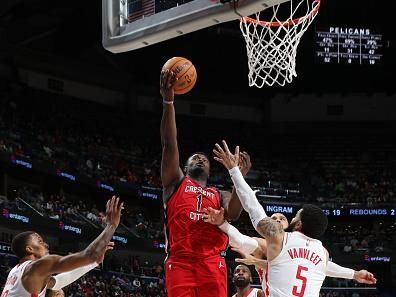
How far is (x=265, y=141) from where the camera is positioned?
28.8 meters

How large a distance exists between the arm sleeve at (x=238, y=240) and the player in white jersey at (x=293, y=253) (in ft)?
0.87

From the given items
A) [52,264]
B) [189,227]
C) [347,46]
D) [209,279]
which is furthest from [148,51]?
[52,264]

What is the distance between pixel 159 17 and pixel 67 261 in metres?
2.16

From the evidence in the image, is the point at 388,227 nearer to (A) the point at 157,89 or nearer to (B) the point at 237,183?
(A) the point at 157,89

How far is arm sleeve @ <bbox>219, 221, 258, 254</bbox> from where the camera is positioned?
5.47 metres

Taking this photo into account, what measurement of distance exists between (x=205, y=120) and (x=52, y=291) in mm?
21835

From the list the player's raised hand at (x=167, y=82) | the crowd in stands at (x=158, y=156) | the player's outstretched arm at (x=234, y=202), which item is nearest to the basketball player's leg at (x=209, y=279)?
the player's outstretched arm at (x=234, y=202)

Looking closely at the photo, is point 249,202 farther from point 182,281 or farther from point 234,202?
point 182,281

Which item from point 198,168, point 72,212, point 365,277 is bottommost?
point 72,212

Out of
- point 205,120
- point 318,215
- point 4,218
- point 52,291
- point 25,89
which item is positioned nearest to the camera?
point 318,215

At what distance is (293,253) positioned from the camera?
16.7 feet

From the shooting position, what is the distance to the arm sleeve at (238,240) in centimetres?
547

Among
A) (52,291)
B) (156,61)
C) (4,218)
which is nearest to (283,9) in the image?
(156,61)

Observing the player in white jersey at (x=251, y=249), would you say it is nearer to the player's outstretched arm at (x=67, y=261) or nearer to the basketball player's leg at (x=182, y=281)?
the basketball player's leg at (x=182, y=281)
